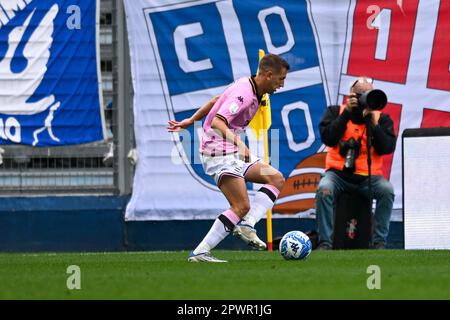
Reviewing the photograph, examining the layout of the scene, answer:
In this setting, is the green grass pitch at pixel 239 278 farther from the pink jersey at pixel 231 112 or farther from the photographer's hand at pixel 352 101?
the photographer's hand at pixel 352 101

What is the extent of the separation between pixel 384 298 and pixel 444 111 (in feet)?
25.9

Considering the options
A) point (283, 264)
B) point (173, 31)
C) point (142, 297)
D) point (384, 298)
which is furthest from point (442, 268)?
point (173, 31)

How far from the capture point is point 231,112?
10344mm

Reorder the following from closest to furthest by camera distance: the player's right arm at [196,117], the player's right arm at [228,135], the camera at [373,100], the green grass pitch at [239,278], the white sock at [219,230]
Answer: the green grass pitch at [239,278], the player's right arm at [228,135], the white sock at [219,230], the player's right arm at [196,117], the camera at [373,100]

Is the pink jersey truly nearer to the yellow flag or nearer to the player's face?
the player's face

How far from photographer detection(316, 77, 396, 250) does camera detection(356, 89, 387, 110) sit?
0.56 feet

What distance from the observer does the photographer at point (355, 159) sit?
43.0 ft

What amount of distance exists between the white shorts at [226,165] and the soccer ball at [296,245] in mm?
684

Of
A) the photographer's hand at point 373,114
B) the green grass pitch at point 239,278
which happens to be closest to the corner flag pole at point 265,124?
the photographer's hand at point 373,114

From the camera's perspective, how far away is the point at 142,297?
7223 millimetres

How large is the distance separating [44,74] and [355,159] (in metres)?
4.17

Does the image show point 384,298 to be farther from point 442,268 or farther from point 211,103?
point 211,103

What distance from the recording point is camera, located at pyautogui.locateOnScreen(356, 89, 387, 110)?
1267cm

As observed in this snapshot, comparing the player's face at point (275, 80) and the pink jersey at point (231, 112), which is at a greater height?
the player's face at point (275, 80)
